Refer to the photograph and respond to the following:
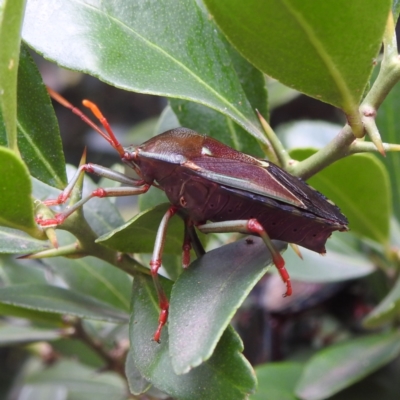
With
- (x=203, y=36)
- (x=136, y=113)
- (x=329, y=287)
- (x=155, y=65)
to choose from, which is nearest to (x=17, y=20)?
(x=155, y=65)

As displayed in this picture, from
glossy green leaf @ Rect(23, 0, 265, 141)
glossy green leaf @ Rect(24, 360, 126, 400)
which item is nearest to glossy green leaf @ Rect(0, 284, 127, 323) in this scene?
glossy green leaf @ Rect(23, 0, 265, 141)

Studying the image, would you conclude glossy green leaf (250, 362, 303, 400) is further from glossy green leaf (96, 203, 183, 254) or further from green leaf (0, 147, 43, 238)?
green leaf (0, 147, 43, 238)

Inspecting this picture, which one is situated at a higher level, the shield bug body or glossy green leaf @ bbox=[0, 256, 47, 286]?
the shield bug body

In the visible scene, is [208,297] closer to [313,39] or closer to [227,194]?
[227,194]

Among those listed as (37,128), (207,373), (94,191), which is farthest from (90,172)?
(207,373)

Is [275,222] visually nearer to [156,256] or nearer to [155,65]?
[156,256]
